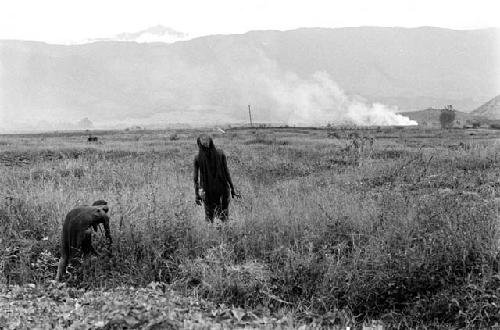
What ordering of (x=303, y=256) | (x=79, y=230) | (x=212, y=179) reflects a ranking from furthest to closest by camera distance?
(x=212, y=179), (x=79, y=230), (x=303, y=256)

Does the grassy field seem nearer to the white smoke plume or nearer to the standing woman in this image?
the standing woman

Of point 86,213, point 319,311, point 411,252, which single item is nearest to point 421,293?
point 411,252

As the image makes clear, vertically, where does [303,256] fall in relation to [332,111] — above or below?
below

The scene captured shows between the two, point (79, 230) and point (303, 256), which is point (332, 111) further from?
point (79, 230)

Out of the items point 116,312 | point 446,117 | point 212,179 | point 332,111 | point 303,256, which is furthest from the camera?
point 332,111

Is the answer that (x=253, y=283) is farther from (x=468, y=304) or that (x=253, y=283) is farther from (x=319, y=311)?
(x=468, y=304)

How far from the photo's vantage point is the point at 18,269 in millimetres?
6516

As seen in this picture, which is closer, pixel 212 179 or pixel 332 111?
pixel 212 179

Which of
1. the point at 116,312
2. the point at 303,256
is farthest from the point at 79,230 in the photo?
the point at 303,256

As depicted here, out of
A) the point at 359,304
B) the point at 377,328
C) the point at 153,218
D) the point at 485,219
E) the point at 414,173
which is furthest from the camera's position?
the point at 414,173

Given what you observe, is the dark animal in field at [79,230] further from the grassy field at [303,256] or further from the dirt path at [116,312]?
the dirt path at [116,312]

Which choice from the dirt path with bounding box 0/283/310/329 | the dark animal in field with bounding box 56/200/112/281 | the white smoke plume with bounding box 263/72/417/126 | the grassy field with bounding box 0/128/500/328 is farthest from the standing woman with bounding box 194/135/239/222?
the white smoke plume with bounding box 263/72/417/126

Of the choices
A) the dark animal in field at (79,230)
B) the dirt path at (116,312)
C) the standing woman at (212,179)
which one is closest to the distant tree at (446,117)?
the standing woman at (212,179)

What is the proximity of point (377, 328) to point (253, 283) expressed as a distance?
1.74m
